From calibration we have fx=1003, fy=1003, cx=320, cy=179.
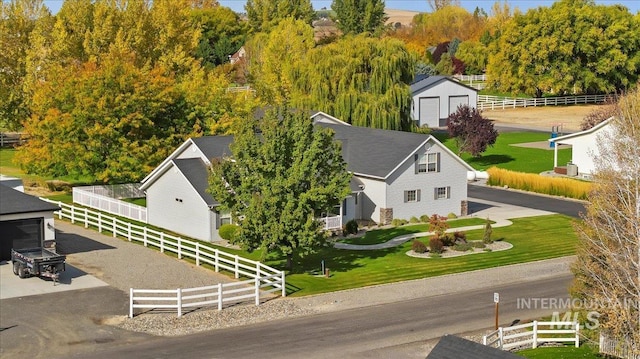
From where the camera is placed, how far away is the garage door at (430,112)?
332 feet

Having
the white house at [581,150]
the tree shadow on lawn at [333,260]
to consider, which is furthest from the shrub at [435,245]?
the white house at [581,150]

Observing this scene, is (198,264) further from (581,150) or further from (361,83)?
Answer: (361,83)

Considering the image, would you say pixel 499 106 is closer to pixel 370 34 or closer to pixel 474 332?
pixel 370 34

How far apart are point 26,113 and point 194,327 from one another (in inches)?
2085

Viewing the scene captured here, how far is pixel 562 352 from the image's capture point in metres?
32.5

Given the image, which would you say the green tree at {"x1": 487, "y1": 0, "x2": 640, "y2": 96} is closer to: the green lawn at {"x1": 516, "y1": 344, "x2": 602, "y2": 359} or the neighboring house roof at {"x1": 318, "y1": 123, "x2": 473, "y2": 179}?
the neighboring house roof at {"x1": 318, "y1": 123, "x2": 473, "y2": 179}

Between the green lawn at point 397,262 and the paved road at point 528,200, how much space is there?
7.49 metres

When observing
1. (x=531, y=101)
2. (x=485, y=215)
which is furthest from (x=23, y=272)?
(x=531, y=101)

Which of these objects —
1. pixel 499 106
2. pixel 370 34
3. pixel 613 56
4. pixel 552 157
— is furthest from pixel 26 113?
pixel 370 34

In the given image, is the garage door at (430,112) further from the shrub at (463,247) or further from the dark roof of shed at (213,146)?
the shrub at (463,247)

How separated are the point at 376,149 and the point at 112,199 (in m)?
16.0

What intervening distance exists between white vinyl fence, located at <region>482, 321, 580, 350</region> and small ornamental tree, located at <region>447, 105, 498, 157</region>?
43216mm

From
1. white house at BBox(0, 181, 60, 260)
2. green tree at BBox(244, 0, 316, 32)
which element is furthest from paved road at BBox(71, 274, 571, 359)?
green tree at BBox(244, 0, 316, 32)

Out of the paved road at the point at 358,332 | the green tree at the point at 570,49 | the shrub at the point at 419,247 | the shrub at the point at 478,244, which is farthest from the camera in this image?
the green tree at the point at 570,49
